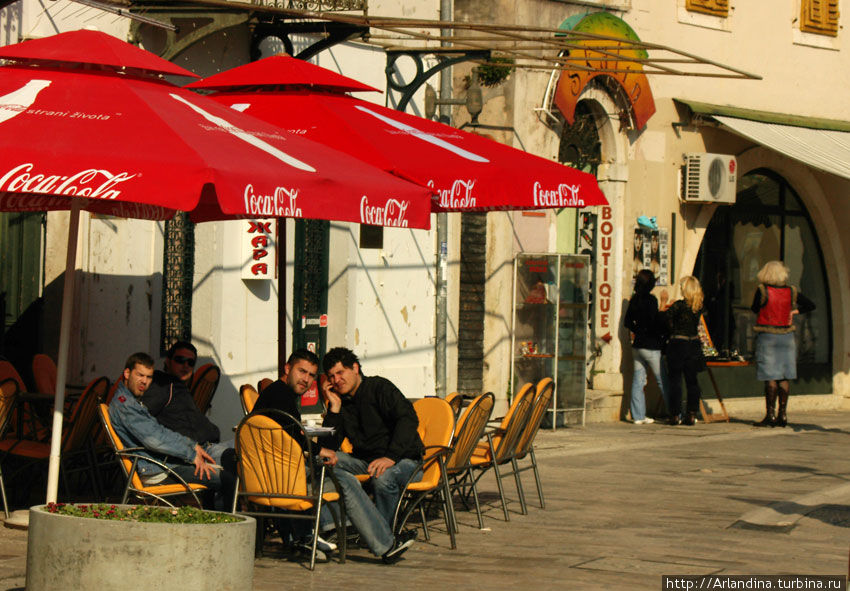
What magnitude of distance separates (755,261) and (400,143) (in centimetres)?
1123

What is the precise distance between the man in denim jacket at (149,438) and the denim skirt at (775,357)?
1011cm

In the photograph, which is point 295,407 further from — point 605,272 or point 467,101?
point 605,272

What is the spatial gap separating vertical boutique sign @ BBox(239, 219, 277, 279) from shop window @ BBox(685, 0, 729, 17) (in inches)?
299

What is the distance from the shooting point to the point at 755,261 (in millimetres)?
20297

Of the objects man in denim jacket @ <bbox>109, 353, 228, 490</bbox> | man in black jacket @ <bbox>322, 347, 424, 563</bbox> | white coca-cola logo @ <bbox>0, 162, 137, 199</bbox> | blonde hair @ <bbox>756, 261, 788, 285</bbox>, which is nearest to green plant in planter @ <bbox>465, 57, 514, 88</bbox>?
blonde hair @ <bbox>756, 261, 788, 285</bbox>

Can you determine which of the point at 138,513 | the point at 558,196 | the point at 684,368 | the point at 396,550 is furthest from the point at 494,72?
the point at 138,513

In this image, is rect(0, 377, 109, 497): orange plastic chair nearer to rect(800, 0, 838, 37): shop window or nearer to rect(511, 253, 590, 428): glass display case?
rect(511, 253, 590, 428): glass display case

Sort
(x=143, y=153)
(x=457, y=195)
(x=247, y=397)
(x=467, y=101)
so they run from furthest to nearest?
(x=467, y=101) → (x=247, y=397) → (x=457, y=195) → (x=143, y=153)

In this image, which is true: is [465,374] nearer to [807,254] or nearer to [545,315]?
[545,315]

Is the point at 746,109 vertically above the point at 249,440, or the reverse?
the point at 746,109

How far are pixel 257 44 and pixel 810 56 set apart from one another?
959 cm

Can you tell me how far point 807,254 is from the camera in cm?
2123

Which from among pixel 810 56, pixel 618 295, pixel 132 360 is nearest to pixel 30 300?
pixel 132 360

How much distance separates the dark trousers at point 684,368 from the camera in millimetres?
17453
